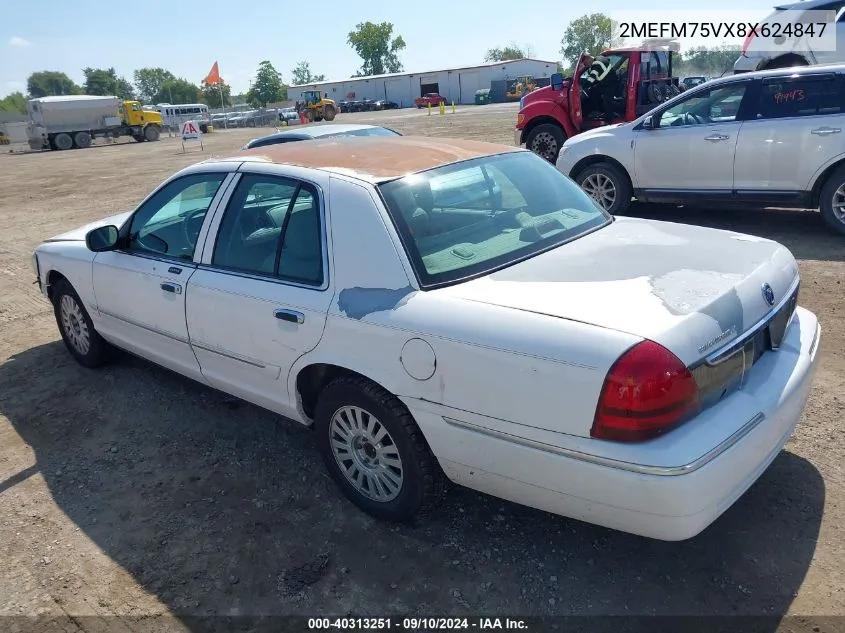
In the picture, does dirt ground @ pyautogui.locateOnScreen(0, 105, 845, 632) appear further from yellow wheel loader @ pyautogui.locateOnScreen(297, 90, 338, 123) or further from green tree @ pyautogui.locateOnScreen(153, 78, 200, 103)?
green tree @ pyautogui.locateOnScreen(153, 78, 200, 103)

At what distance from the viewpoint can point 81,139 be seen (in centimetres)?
3981

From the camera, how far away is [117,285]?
14.1ft

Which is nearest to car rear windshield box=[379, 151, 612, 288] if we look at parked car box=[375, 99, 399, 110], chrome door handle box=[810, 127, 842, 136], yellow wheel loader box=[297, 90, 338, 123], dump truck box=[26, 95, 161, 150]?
chrome door handle box=[810, 127, 842, 136]

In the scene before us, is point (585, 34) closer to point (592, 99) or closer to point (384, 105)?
point (384, 105)

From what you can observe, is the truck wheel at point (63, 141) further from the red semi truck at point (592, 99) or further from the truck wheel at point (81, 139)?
the red semi truck at point (592, 99)

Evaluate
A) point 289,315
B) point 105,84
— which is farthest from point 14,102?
point 289,315

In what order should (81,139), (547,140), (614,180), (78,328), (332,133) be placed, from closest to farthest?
(78,328), (614,180), (332,133), (547,140), (81,139)

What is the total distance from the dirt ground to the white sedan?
1.07 ft

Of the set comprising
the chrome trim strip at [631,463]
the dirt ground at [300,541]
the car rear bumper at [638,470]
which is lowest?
the dirt ground at [300,541]

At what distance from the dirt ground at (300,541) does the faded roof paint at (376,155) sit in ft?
5.27

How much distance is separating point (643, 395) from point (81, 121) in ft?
145

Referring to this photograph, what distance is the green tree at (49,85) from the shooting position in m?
126

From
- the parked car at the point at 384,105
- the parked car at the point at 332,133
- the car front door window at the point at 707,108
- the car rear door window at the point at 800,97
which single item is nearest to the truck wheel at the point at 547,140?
the parked car at the point at 332,133

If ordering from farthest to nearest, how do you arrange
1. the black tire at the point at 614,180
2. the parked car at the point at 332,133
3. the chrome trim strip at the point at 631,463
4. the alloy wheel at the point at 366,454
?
the parked car at the point at 332,133, the black tire at the point at 614,180, the alloy wheel at the point at 366,454, the chrome trim strip at the point at 631,463
